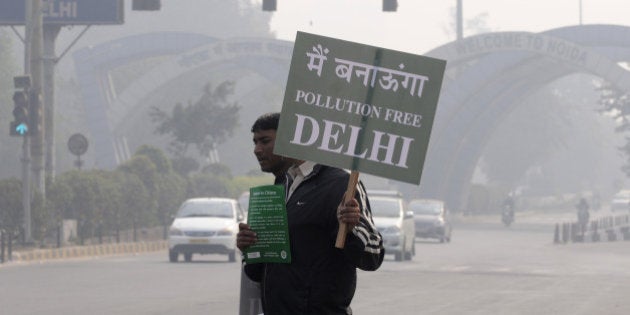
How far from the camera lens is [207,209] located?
35531 mm

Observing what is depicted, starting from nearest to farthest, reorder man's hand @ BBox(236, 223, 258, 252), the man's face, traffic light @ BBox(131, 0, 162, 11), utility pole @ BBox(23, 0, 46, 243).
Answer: man's hand @ BBox(236, 223, 258, 252) → the man's face → traffic light @ BBox(131, 0, 162, 11) → utility pole @ BBox(23, 0, 46, 243)

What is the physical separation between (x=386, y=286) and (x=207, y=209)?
11661 millimetres

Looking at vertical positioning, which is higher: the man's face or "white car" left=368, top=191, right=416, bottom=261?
the man's face

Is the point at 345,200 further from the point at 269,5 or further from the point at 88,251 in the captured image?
the point at 88,251

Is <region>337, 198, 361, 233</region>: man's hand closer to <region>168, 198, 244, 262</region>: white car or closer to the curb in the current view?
<region>168, 198, 244, 262</region>: white car

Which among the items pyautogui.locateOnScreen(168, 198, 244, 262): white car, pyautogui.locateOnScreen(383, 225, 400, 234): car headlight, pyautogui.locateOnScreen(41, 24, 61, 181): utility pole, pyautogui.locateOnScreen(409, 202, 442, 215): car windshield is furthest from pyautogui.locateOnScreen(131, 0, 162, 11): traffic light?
pyautogui.locateOnScreen(409, 202, 442, 215): car windshield

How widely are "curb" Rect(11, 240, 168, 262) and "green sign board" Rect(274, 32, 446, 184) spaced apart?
26.6 metres

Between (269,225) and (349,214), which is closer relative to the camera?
(349,214)

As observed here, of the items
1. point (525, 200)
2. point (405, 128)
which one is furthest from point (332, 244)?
point (525, 200)

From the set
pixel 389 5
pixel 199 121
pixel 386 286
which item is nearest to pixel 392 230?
pixel 389 5

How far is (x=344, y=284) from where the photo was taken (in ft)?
22.8

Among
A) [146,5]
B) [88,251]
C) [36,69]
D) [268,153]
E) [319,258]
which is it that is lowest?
[88,251]

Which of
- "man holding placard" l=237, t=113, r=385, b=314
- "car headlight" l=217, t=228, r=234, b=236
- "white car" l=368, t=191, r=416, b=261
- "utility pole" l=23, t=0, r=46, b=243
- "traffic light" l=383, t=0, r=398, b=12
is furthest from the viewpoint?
"utility pole" l=23, t=0, r=46, b=243

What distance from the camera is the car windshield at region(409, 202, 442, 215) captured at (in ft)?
174
